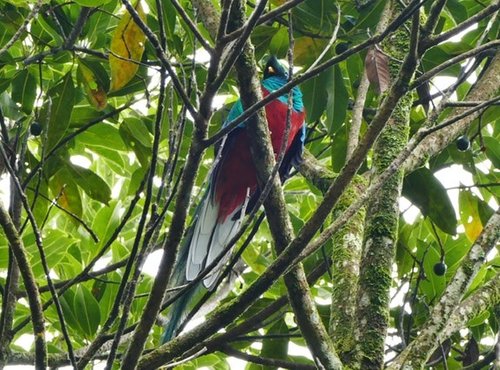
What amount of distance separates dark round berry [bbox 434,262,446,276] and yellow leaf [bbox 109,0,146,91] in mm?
1333

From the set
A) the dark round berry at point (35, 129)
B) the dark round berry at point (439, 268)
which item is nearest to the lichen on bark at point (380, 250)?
the dark round berry at point (439, 268)

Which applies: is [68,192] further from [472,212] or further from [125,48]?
[472,212]

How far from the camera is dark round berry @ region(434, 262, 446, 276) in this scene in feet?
10.2

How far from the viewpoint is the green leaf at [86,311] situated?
2930mm

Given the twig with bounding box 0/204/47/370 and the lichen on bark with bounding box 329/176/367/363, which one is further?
the lichen on bark with bounding box 329/176/367/363

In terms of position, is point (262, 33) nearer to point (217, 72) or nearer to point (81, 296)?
point (81, 296)

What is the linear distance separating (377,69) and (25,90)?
1.56m

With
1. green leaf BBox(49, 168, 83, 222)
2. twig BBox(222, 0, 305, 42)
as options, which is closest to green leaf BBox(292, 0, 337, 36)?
green leaf BBox(49, 168, 83, 222)

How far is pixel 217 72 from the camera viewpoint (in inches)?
56.6

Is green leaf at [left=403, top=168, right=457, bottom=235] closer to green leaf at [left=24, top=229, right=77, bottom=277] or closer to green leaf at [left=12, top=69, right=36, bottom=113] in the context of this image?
green leaf at [left=24, top=229, right=77, bottom=277]

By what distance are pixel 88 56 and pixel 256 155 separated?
3.49 feet

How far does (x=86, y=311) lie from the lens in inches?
116

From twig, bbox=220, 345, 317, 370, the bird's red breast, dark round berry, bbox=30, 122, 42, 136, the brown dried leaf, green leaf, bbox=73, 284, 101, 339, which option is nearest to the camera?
the brown dried leaf

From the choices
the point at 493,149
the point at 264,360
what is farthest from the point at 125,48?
the point at 493,149
